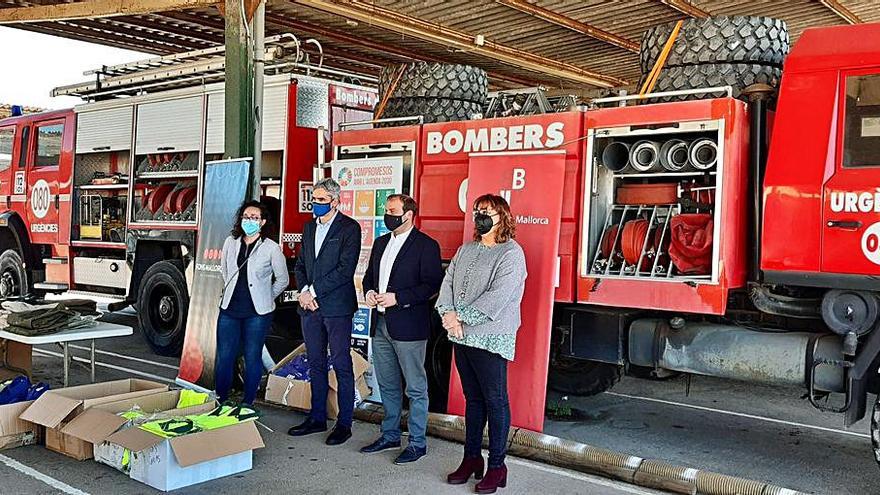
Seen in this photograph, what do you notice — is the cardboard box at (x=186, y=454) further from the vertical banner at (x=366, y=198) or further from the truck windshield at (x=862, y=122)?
the truck windshield at (x=862, y=122)

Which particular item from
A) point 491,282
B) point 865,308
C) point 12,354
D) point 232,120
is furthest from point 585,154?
point 12,354

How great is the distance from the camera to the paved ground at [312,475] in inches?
187

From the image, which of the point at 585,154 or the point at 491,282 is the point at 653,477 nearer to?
the point at 491,282

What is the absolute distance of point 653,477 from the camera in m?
4.82

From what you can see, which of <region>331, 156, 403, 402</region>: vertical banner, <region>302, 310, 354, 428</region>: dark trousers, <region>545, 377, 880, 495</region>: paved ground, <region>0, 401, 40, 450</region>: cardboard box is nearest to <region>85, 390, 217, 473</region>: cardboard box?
<region>0, 401, 40, 450</region>: cardboard box

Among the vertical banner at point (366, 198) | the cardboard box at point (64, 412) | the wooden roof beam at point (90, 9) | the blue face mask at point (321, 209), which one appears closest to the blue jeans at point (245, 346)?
the vertical banner at point (366, 198)

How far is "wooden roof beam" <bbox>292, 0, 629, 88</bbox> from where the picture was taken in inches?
387

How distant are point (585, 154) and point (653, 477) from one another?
2.16 m

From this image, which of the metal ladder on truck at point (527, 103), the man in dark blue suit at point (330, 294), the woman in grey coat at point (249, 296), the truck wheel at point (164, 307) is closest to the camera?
the man in dark blue suit at point (330, 294)

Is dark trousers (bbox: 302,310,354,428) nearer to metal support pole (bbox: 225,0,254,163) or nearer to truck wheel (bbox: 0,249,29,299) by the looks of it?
metal support pole (bbox: 225,0,254,163)

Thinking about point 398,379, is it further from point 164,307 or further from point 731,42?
point 164,307

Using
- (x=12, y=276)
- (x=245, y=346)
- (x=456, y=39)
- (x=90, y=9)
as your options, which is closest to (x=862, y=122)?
(x=245, y=346)

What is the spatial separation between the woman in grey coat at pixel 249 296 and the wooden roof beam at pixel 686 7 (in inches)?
249

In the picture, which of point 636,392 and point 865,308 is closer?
point 865,308
